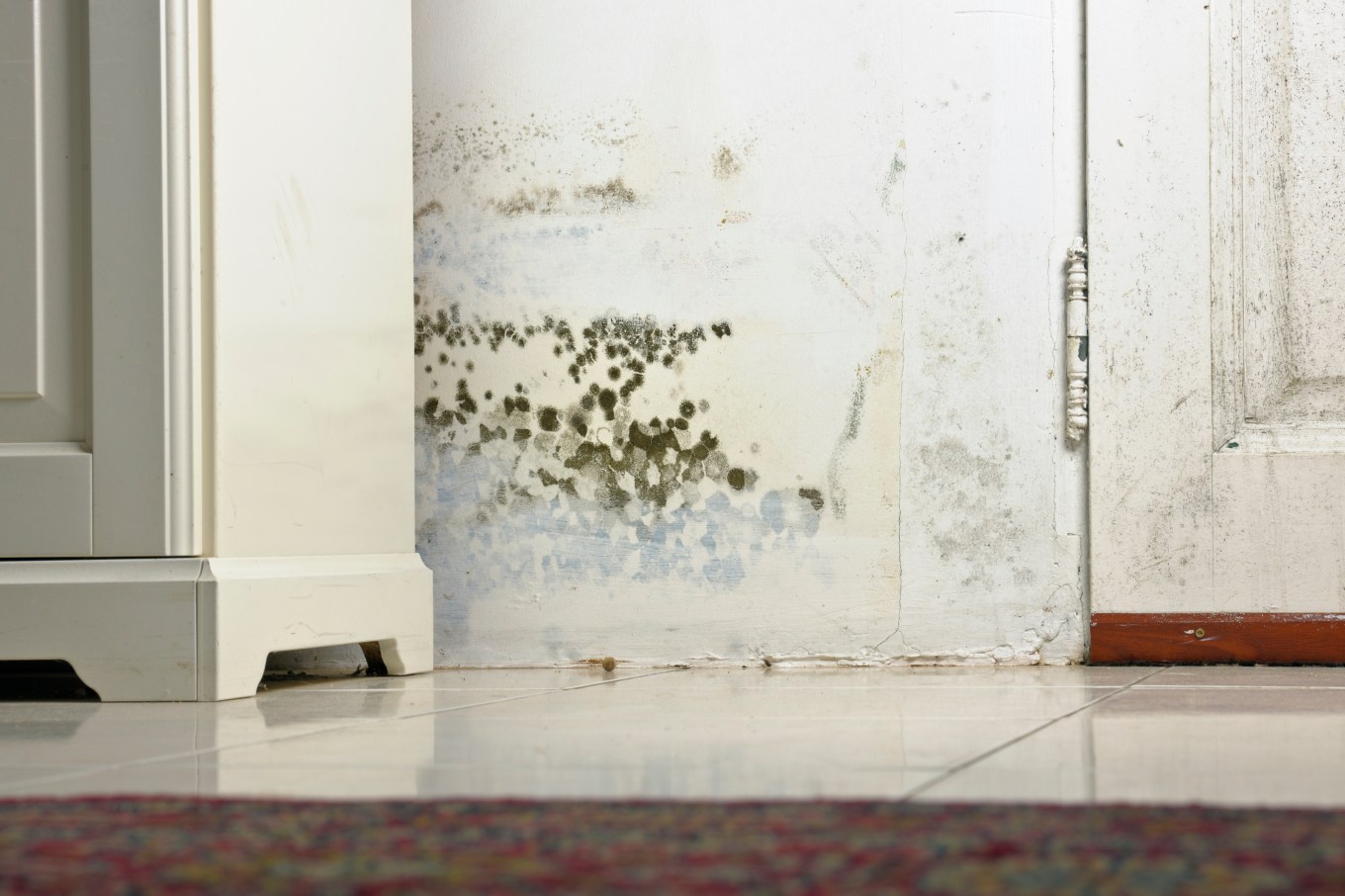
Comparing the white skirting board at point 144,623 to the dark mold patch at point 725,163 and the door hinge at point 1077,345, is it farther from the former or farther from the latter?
the door hinge at point 1077,345

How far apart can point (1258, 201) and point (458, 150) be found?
1.23 meters

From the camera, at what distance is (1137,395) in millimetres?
2014

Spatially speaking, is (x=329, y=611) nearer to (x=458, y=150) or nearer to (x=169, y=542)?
(x=169, y=542)

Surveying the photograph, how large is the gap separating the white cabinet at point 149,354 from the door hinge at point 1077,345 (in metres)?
1.10

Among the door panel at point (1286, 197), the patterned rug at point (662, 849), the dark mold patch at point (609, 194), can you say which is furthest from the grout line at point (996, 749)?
the dark mold patch at point (609, 194)

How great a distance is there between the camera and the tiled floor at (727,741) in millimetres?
854

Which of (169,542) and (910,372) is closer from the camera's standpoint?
(169,542)

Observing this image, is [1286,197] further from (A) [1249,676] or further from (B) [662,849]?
(B) [662,849]

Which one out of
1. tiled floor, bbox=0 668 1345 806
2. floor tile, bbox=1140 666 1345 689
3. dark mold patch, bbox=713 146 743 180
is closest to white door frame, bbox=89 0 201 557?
tiled floor, bbox=0 668 1345 806

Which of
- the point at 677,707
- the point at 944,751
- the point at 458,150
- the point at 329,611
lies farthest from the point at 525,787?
the point at 458,150

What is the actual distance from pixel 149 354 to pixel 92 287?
0.37 ft

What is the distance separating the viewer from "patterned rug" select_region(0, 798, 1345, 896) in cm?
52

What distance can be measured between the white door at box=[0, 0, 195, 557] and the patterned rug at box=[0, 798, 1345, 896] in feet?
3.04

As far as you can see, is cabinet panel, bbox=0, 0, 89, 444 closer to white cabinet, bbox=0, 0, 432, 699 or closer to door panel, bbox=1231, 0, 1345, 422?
white cabinet, bbox=0, 0, 432, 699
